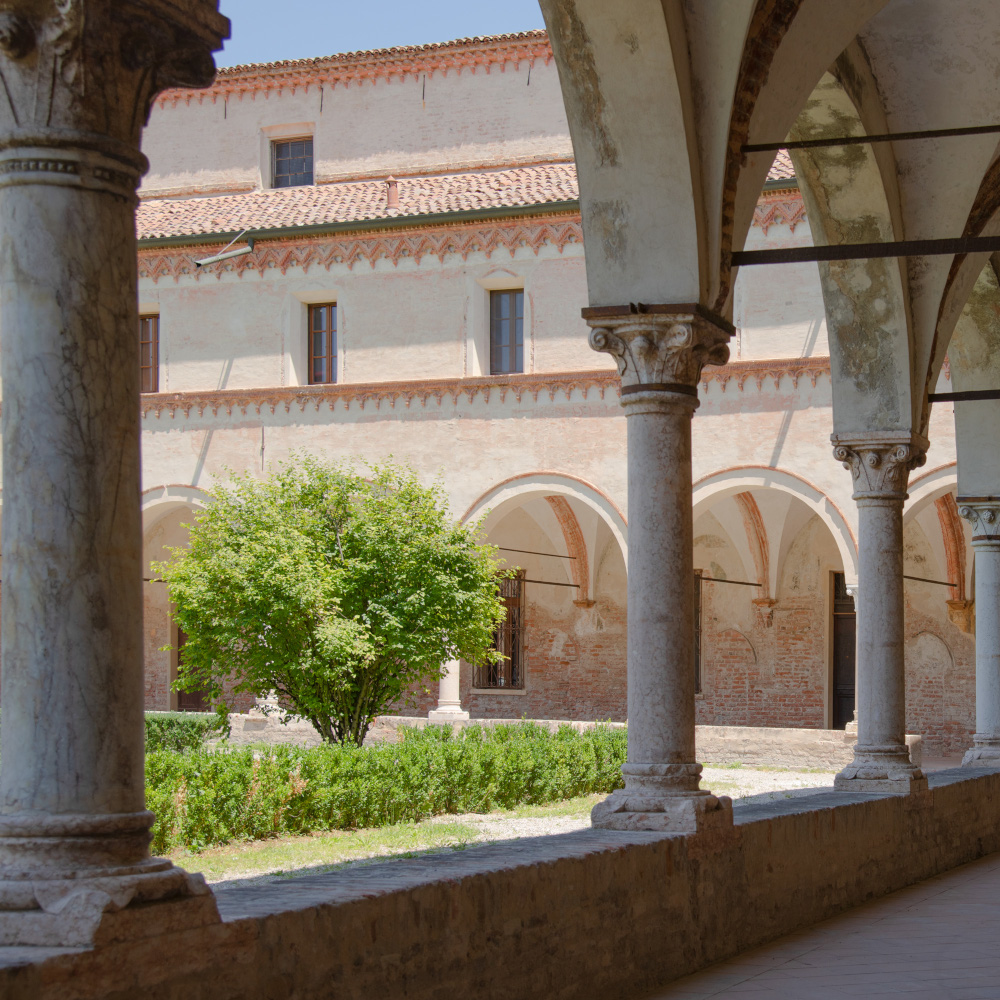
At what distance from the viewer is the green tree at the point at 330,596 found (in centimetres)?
1357

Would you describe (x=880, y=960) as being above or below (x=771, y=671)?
below

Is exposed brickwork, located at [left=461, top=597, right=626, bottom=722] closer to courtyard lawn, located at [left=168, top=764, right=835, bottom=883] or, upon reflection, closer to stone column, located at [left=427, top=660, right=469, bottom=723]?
stone column, located at [left=427, top=660, right=469, bottom=723]

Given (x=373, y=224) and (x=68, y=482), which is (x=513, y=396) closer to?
(x=373, y=224)

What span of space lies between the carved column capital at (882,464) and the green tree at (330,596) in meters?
6.33

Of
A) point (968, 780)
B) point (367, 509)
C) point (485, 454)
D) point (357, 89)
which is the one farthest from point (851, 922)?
point (357, 89)

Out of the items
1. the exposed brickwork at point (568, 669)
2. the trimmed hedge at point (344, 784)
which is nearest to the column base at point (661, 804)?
the trimmed hedge at point (344, 784)

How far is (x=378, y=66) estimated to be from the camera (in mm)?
22734

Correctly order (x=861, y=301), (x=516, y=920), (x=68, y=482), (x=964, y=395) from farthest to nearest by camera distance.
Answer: (x=964, y=395)
(x=861, y=301)
(x=516, y=920)
(x=68, y=482)

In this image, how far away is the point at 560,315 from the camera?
1872 centimetres

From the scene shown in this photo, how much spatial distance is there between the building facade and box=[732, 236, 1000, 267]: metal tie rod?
10684 mm

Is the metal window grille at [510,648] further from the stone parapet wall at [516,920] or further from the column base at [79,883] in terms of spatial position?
the column base at [79,883]

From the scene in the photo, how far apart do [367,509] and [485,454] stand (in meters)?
4.70

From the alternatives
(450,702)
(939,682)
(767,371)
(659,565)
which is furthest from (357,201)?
(659,565)

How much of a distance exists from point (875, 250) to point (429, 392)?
43.1 feet
